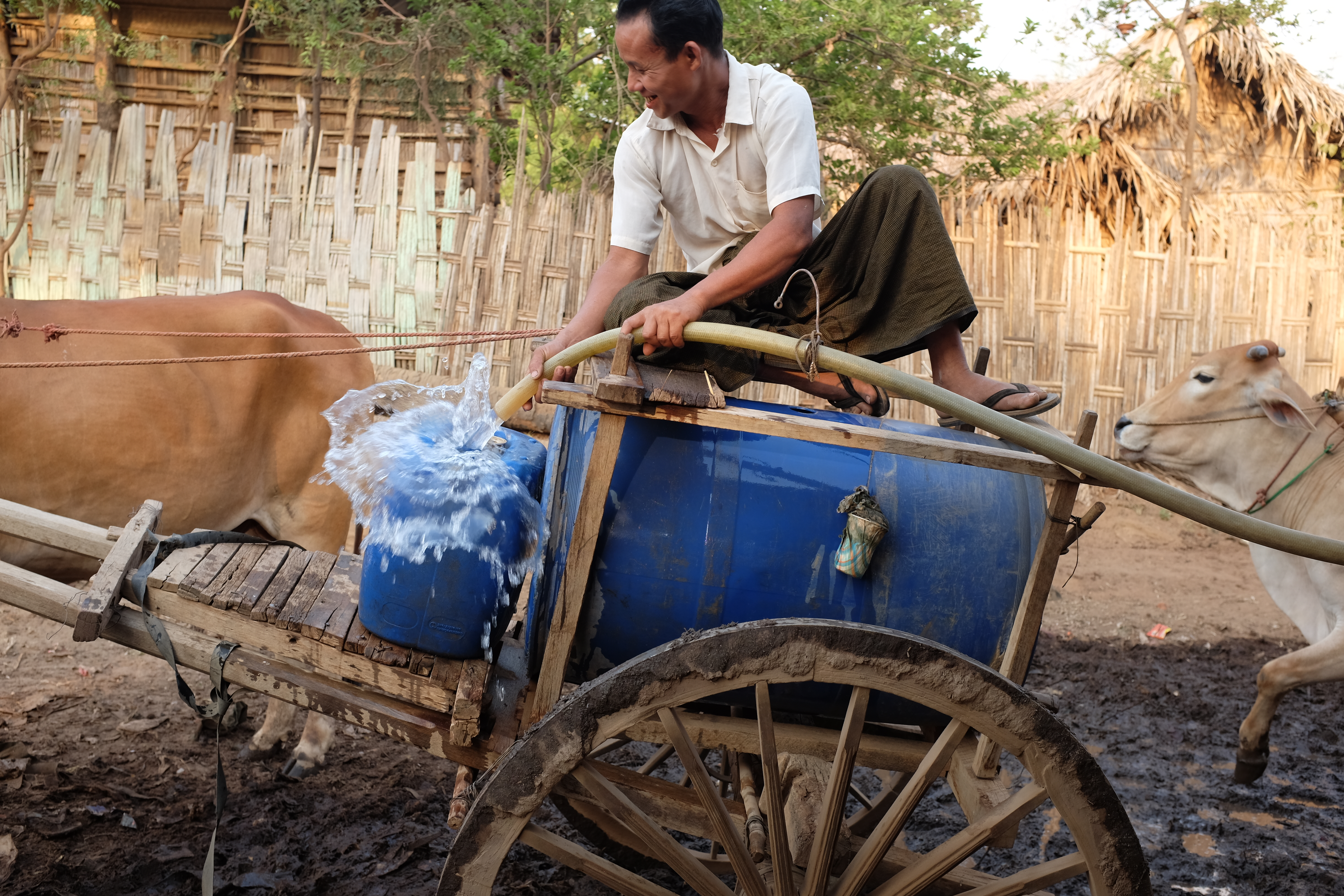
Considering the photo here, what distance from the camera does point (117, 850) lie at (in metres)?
2.91

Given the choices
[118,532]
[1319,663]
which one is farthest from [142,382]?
[1319,663]

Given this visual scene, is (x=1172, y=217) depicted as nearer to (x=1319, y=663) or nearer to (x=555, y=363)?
(x=1319, y=663)

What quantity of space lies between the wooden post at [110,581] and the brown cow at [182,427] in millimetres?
1286

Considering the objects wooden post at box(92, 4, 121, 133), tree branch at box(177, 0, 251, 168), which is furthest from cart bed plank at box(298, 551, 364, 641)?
wooden post at box(92, 4, 121, 133)

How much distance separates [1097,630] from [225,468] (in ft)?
16.4

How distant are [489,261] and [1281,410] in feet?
16.8

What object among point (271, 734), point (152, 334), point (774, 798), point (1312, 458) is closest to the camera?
point (774, 798)

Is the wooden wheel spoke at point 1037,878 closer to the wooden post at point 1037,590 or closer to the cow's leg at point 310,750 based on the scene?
the wooden post at point 1037,590

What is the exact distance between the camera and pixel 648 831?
5.79 feet

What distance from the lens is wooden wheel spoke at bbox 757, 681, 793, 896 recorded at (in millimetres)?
1700

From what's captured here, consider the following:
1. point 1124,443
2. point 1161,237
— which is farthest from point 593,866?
point 1161,237

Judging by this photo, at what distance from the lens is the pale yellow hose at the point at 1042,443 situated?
1.73 metres

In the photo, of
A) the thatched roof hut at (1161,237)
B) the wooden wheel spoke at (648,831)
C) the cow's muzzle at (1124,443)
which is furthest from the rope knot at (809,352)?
the thatched roof hut at (1161,237)

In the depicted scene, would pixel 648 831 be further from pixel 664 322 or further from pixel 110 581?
pixel 110 581
